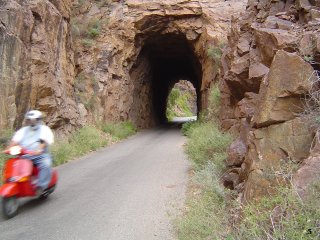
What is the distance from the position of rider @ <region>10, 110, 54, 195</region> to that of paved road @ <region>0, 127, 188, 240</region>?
55 cm

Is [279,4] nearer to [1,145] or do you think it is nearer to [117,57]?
[1,145]

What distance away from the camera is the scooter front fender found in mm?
5586

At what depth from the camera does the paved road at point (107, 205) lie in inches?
205

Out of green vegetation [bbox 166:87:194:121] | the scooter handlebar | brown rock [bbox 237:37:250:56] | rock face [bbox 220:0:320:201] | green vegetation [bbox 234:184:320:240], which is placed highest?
brown rock [bbox 237:37:250:56]

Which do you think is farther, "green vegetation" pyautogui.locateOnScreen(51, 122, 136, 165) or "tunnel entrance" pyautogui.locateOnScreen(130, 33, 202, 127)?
"tunnel entrance" pyautogui.locateOnScreen(130, 33, 202, 127)

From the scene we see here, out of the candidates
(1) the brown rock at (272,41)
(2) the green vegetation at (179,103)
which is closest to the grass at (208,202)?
(1) the brown rock at (272,41)

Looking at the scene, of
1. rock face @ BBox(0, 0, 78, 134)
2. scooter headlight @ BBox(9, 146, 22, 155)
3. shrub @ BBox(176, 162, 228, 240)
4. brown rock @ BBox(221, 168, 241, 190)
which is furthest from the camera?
rock face @ BBox(0, 0, 78, 134)

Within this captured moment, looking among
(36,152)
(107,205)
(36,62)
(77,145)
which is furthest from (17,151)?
(77,145)

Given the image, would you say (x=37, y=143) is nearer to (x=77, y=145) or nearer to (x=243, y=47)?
(x=243, y=47)

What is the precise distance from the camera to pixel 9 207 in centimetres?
577

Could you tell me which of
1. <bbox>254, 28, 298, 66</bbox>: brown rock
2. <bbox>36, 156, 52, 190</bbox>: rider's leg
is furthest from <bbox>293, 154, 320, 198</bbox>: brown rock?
<bbox>36, 156, 52, 190</bbox>: rider's leg

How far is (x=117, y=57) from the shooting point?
20578 millimetres

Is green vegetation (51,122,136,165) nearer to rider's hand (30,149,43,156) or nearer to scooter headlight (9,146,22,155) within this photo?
rider's hand (30,149,43,156)

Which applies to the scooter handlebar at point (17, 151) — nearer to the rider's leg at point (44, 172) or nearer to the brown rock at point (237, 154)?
the rider's leg at point (44, 172)
